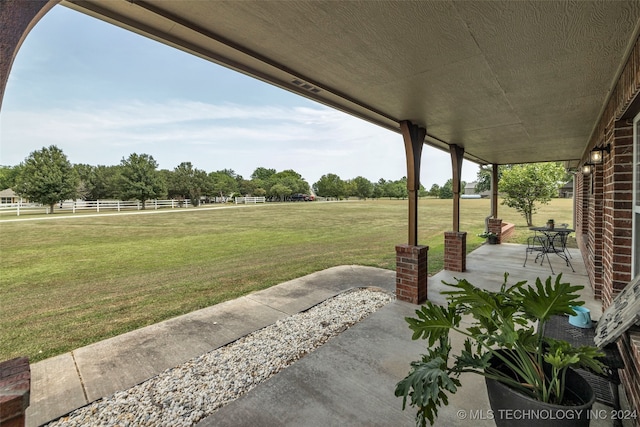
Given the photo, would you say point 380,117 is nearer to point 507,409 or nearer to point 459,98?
point 459,98

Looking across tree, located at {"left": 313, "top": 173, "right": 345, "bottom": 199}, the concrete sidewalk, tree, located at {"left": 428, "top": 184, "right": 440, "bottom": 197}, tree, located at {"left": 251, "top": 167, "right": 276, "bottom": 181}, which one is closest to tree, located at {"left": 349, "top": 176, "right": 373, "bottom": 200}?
tree, located at {"left": 313, "top": 173, "right": 345, "bottom": 199}

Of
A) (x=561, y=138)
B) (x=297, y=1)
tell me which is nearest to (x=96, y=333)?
(x=297, y=1)

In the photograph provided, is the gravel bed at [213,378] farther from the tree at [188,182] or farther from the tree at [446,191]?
the tree at [446,191]

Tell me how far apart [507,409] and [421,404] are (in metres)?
0.45

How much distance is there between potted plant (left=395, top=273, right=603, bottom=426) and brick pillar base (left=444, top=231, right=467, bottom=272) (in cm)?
442

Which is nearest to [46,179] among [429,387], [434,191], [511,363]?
[429,387]

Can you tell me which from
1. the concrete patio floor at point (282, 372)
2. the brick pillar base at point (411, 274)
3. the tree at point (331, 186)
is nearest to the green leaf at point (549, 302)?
the concrete patio floor at point (282, 372)

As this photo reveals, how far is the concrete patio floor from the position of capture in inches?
81.6

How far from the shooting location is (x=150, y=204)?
114 feet

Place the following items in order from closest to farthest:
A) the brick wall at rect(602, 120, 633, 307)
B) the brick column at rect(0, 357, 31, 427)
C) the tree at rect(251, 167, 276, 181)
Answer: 1. the brick column at rect(0, 357, 31, 427)
2. the brick wall at rect(602, 120, 633, 307)
3. the tree at rect(251, 167, 276, 181)

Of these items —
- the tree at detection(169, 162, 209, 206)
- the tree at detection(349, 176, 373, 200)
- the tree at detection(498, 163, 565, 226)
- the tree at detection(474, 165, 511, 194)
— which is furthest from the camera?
the tree at detection(349, 176, 373, 200)

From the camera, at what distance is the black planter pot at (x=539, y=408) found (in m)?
1.19

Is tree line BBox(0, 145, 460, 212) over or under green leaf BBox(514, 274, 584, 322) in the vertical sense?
over

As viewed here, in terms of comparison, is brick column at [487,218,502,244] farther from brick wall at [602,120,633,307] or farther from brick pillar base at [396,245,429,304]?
brick wall at [602,120,633,307]
